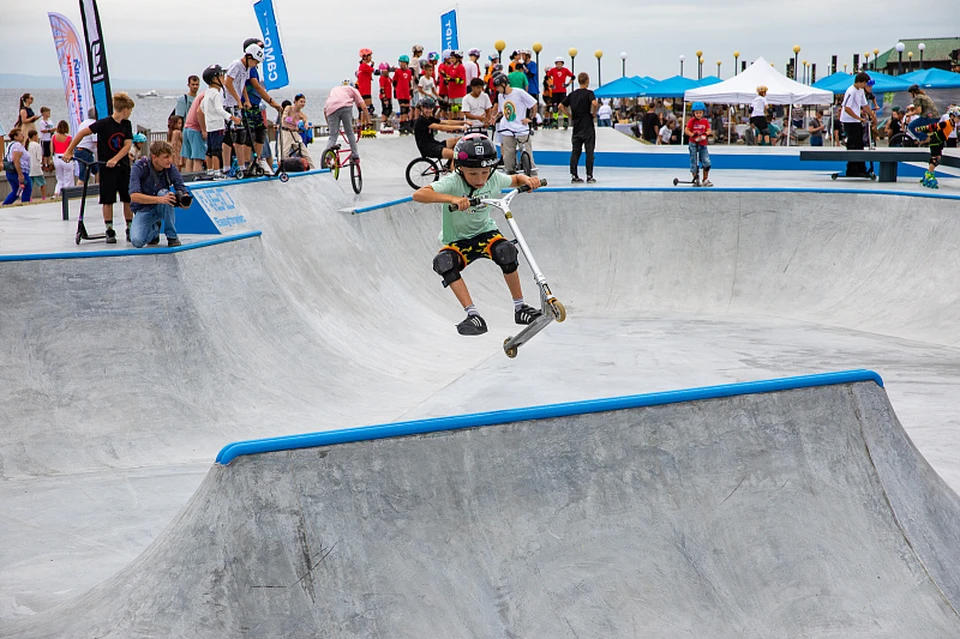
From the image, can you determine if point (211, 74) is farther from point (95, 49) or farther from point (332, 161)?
point (332, 161)

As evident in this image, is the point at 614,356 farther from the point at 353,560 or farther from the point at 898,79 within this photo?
the point at 898,79

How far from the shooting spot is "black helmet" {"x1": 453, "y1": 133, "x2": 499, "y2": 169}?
678cm

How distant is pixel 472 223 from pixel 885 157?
12254 millimetres

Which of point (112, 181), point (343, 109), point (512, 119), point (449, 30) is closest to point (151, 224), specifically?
point (112, 181)

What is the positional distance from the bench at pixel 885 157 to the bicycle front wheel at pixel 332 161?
9365mm

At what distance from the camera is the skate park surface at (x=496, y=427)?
451cm

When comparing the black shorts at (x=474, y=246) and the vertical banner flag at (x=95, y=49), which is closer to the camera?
the black shorts at (x=474, y=246)

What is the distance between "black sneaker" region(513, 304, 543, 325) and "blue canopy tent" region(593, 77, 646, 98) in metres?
30.1

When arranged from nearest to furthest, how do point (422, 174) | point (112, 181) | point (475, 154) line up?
point (475, 154)
point (112, 181)
point (422, 174)

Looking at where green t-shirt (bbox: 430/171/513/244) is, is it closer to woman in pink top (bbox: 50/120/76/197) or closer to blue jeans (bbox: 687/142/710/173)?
blue jeans (bbox: 687/142/710/173)

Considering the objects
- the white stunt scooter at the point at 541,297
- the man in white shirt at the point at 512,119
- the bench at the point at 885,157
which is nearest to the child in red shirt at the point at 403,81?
the man in white shirt at the point at 512,119

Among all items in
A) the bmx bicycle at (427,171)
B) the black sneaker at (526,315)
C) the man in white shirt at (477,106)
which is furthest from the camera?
the man in white shirt at (477,106)

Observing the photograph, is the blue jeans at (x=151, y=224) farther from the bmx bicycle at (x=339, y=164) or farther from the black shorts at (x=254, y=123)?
the bmx bicycle at (x=339, y=164)

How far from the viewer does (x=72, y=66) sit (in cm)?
1706
